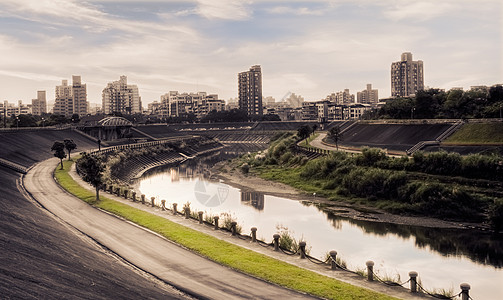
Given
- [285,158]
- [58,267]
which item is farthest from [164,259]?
[285,158]

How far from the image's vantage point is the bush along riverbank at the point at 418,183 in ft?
131

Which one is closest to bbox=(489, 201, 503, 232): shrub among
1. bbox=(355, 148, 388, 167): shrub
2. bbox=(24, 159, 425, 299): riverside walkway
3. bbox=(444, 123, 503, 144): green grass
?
bbox=(355, 148, 388, 167): shrub

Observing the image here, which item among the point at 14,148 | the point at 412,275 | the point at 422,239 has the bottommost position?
the point at 422,239

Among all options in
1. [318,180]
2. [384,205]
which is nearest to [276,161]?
[318,180]

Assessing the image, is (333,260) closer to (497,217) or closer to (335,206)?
(497,217)

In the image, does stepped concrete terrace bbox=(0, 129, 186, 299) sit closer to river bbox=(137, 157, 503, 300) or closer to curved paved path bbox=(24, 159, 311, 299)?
curved paved path bbox=(24, 159, 311, 299)

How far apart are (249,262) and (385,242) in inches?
617

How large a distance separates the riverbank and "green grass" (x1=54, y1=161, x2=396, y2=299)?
64.6ft

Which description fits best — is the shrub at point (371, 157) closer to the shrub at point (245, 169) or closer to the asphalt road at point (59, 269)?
the shrub at point (245, 169)

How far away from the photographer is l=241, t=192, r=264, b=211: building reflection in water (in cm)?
4865

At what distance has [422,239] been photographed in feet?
114

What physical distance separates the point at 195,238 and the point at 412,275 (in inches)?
502

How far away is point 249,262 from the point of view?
877 inches

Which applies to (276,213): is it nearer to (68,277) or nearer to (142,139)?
(68,277)
